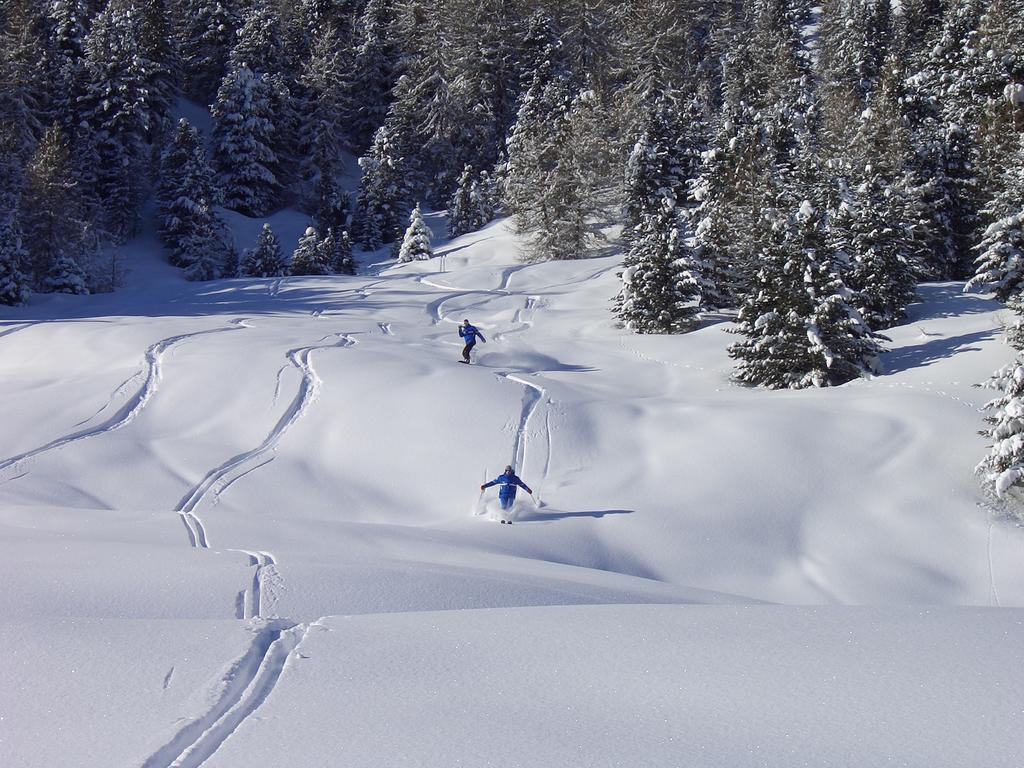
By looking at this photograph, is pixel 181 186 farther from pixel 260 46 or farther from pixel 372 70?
pixel 372 70

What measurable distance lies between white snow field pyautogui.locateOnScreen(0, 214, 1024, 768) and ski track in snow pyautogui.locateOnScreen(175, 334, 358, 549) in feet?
0.33

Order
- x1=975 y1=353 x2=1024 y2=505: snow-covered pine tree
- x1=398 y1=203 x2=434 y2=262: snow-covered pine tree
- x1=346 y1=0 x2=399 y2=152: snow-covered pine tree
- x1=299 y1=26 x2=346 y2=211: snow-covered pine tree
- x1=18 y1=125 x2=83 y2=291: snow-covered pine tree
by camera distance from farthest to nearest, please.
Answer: x1=346 y1=0 x2=399 y2=152: snow-covered pine tree
x1=299 y1=26 x2=346 y2=211: snow-covered pine tree
x1=398 y1=203 x2=434 y2=262: snow-covered pine tree
x1=18 y1=125 x2=83 y2=291: snow-covered pine tree
x1=975 y1=353 x2=1024 y2=505: snow-covered pine tree

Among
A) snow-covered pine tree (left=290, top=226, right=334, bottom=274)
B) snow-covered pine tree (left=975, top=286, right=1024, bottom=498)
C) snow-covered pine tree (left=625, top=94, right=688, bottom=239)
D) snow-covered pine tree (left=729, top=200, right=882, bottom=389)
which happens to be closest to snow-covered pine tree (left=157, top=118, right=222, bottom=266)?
snow-covered pine tree (left=290, top=226, right=334, bottom=274)

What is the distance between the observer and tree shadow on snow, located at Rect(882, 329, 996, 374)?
1991 centimetres

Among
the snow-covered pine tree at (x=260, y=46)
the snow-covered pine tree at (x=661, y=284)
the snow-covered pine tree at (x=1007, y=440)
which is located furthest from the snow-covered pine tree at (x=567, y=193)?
the snow-covered pine tree at (x=1007, y=440)

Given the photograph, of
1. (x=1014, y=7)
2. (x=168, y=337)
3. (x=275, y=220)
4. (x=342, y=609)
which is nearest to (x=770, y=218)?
(x=168, y=337)

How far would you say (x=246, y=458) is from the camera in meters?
15.0

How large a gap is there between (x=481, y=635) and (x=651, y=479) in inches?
355

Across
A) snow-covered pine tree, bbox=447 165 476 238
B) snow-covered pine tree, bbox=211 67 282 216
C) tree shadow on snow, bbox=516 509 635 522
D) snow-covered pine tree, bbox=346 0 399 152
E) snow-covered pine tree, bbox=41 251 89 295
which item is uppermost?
snow-covered pine tree, bbox=346 0 399 152

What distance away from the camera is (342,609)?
22.4ft

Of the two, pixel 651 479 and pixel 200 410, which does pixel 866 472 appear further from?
pixel 200 410

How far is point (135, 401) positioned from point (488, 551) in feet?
35.9

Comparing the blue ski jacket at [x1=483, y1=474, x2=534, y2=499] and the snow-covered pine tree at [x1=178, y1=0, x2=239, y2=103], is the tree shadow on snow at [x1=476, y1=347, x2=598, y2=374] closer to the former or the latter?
the blue ski jacket at [x1=483, y1=474, x2=534, y2=499]

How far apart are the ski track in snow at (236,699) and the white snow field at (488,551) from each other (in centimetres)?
2
